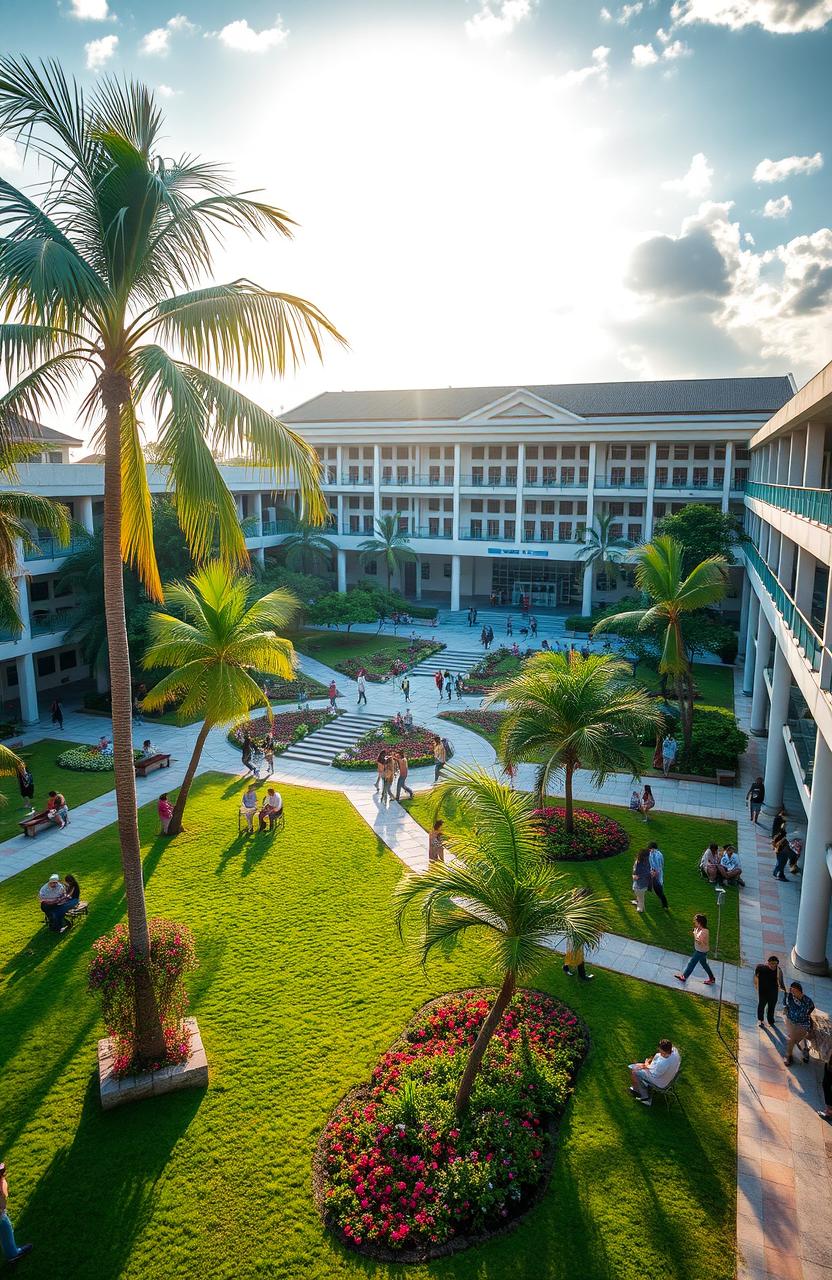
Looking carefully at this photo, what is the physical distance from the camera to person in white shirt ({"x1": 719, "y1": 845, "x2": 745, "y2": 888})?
53.7 ft

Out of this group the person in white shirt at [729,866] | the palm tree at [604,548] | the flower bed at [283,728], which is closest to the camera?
the person in white shirt at [729,866]

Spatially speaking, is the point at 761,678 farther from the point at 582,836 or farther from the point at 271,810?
the point at 271,810

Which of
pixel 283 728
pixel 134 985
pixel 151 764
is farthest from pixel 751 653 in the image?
pixel 134 985

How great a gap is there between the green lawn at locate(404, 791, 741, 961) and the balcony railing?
26.0 feet

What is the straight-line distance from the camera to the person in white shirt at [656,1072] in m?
10.2

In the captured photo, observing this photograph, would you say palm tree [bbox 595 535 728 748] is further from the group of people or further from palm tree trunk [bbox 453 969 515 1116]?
the group of people

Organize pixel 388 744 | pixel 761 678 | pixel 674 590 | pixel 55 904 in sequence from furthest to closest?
pixel 388 744
pixel 761 678
pixel 674 590
pixel 55 904

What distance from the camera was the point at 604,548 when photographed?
42.8m

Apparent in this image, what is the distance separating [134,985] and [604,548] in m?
36.7

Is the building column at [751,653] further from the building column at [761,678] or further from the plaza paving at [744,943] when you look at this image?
the building column at [761,678]

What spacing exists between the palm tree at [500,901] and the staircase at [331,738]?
16048 millimetres

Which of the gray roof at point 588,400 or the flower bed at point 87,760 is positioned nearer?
the flower bed at point 87,760

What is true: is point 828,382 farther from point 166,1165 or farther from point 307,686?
point 307,686

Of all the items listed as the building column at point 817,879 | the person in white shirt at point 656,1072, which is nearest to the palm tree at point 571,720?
the building column at point 817,879
